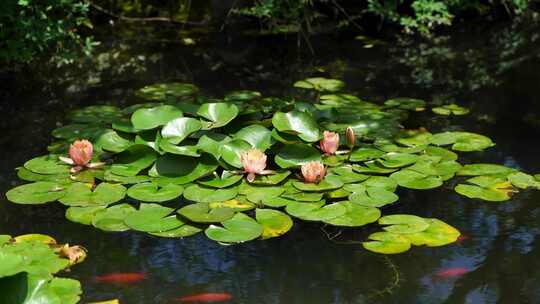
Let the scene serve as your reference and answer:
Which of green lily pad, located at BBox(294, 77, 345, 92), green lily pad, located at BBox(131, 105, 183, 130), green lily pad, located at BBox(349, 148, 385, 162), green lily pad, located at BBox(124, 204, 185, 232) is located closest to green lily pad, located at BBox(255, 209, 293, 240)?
green lily pad, located at BBox(124, 204, 185, 232)

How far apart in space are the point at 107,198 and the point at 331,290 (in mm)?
867

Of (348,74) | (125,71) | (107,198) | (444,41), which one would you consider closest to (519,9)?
(444,41)

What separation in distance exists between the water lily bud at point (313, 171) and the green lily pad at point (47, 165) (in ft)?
2.84

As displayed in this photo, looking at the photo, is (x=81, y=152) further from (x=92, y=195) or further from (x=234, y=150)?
(x=234, y=150)

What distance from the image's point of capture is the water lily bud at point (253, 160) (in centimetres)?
264

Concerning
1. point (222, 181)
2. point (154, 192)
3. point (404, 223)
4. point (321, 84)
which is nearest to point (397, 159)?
point (404, 223)

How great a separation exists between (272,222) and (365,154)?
1.92ft

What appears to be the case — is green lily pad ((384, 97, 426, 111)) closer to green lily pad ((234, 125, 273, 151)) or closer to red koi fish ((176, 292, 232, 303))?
green lily pad ((234, 125, 273, 151))

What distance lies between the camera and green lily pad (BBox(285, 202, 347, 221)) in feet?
8.02

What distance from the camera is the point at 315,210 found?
2480 mm

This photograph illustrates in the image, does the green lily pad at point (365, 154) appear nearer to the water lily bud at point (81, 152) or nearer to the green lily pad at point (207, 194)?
the green lily pad at point (207, 194)

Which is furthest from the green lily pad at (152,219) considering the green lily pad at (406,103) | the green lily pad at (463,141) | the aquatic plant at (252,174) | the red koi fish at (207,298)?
the green lily pad at (406,103)

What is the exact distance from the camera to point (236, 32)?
5.19 metres

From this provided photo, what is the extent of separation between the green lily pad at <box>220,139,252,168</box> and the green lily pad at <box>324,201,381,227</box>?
0.41m
